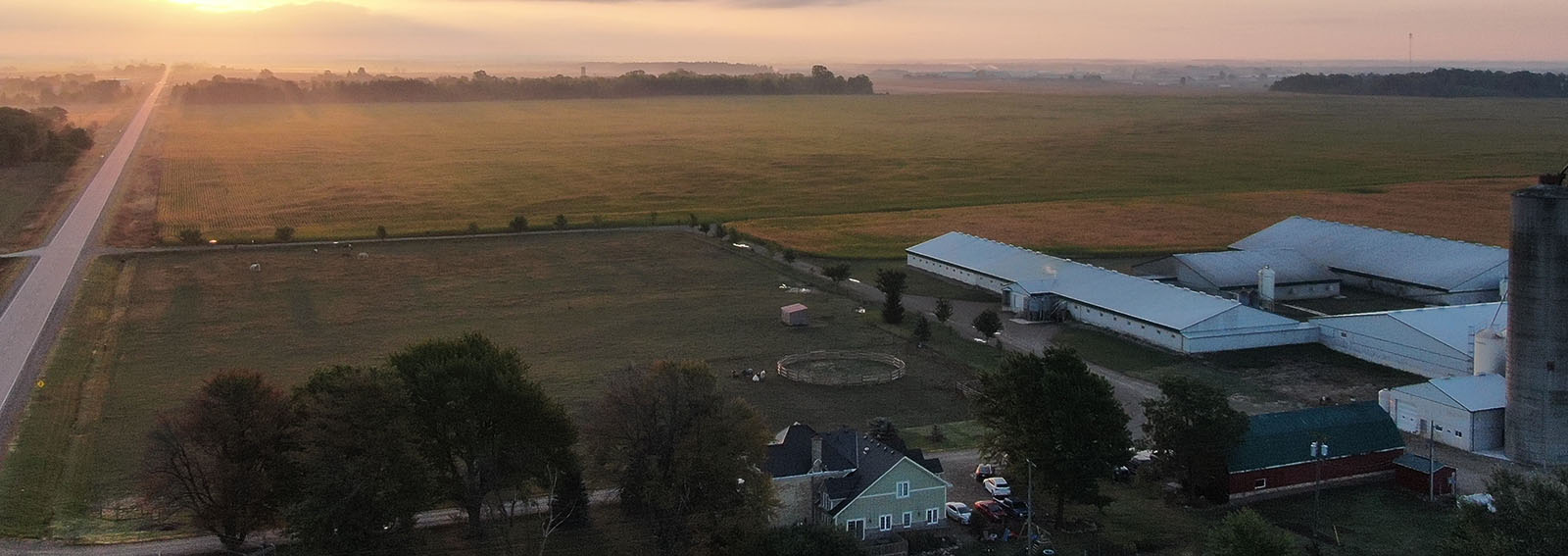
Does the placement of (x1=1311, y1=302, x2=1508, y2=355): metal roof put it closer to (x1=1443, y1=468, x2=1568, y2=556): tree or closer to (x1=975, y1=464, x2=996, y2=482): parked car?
(x1=975, y1=464, x2=996, y2=482): parked car

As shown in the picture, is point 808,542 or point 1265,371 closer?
point 808,542

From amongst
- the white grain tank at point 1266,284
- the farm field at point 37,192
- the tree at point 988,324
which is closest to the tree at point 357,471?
the tree at point 988,324

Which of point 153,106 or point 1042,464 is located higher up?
point 153,106

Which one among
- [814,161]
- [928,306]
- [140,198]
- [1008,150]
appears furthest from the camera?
[1008,150]

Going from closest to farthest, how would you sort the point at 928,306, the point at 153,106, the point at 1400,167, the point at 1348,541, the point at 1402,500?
the point at 1348,541, the point at 1402,500, the point at 928,306, the point at 1400,167, the point at 153,106

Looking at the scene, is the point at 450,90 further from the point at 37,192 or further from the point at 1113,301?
the point at 1113,301

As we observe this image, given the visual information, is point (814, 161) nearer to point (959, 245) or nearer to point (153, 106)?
point (959, 245)

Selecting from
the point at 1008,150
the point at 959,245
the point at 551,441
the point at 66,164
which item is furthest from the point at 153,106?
the point at 551,441

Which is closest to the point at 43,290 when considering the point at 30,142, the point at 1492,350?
the point at 1492,350
